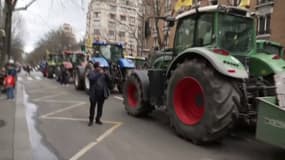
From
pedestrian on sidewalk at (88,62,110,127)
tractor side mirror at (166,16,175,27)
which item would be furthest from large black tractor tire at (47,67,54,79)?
tractor side mirror at (166,16,175,27)

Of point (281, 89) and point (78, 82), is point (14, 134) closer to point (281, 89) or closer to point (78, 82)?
point (281, 89)

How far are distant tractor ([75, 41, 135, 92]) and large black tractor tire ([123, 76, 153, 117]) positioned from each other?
6029 mm

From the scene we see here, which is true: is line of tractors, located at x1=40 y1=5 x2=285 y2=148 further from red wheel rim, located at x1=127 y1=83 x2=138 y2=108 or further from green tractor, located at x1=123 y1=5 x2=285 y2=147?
red wheel rim, located at x1=127 y1=83 x2=138 y2=108

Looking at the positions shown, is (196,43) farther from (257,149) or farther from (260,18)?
(260,18)

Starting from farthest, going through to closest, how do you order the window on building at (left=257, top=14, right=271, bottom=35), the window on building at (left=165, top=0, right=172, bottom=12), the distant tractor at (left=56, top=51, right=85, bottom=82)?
the window on building at (left=165, top=0, right=172, bottom=12), the window on building at (left=257, top=14, right=271, bottom=35), the distant tractor at (left=56, top=51, right=85, bottom=82)

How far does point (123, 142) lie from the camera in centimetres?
768

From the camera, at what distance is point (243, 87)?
Answer: 7215mm

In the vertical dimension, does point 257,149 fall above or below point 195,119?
below

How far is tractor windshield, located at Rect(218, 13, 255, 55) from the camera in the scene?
26.8ft

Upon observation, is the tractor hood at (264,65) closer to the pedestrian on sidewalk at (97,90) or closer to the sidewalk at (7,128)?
the pedestrian on sidewalk at (97,90)

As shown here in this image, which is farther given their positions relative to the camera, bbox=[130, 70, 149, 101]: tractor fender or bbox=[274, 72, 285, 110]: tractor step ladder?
bbox=[130, 70, 149, 101]: tractor fender

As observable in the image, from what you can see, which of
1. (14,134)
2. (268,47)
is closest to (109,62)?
(268,47)

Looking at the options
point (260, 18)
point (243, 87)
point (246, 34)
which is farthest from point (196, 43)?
point (260, 18)

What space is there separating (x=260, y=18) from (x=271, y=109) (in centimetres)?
2392
